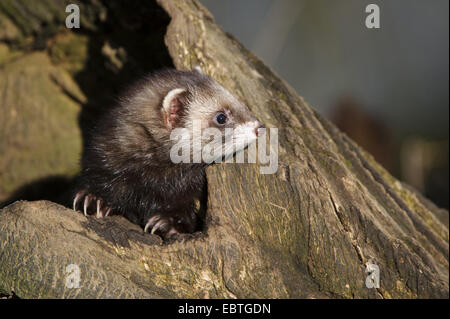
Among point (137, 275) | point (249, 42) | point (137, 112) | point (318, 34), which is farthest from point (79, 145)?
point (318, 34)

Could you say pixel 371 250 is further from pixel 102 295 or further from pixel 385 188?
pixel 102 295

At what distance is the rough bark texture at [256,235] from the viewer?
1957mm

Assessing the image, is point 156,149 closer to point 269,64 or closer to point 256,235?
point 256,235

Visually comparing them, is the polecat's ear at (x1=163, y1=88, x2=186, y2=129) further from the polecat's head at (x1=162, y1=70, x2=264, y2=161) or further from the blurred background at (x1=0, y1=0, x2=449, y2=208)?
the blurred background at (x1=0, y1=0, x2=449, y2=208)

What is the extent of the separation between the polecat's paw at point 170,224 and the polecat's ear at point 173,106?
519 millimetres

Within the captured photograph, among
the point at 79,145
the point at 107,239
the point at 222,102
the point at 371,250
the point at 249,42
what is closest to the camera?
the point at 107,239

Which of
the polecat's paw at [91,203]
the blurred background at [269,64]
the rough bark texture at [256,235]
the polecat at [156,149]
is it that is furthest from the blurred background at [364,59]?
the polecat's paw at [91,203]

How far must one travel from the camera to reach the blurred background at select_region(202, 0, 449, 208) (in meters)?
7.29

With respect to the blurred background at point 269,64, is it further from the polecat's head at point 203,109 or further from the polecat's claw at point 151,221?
the polecat's claw at point 151,221

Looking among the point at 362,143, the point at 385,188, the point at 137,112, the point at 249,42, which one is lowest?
the point at 362,143

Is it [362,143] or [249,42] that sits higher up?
[249,42]

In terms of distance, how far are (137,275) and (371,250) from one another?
1.12 metres

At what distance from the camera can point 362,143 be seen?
273 inches
